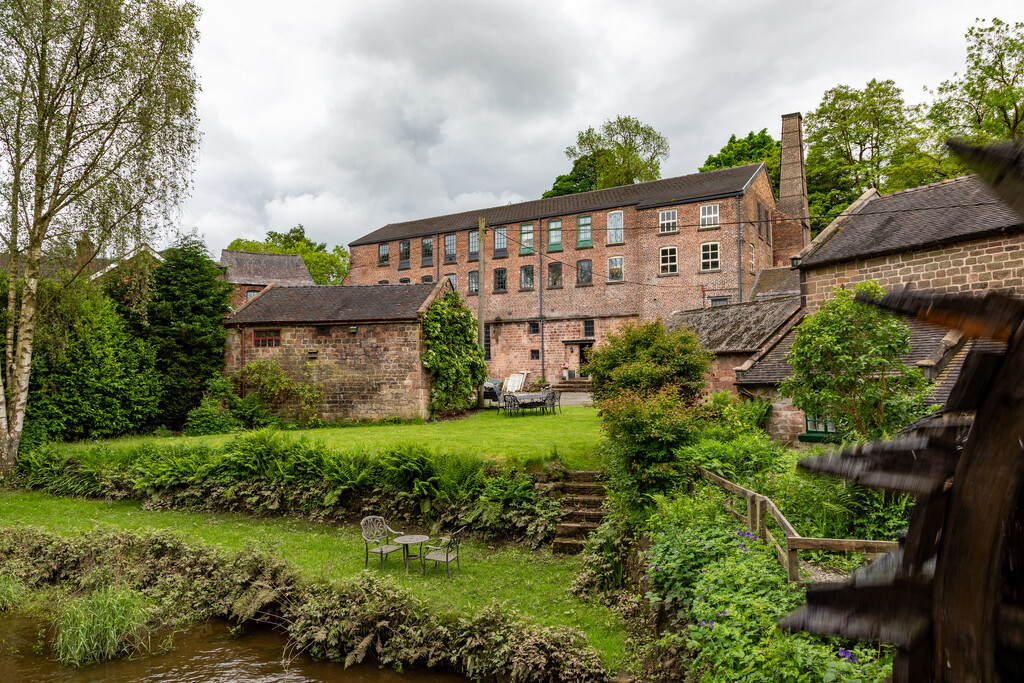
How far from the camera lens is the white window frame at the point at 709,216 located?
32062mm

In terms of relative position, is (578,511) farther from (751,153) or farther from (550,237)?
(751,153)

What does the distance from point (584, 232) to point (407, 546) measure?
28230 millimetres

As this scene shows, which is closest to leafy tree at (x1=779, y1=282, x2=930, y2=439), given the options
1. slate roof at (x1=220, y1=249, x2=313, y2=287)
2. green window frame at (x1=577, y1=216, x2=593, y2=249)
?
green window frame at (x1=577, y1=216, x2=593, y2=249)

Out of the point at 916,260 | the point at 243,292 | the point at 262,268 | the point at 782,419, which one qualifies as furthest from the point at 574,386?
the point at 262,268

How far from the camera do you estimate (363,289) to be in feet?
79.0

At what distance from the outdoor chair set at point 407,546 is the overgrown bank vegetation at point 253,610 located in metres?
1.35

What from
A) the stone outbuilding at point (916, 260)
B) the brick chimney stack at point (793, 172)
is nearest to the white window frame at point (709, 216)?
the brick chimney stack at point (793, 172)

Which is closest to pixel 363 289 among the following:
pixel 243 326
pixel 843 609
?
pixel 243 326

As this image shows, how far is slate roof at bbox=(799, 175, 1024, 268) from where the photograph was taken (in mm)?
12289

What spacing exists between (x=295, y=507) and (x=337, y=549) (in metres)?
2.84

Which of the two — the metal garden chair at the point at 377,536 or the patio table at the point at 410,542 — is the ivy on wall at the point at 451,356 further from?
the patio table at the point at 410,542

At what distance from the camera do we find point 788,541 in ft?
18.6

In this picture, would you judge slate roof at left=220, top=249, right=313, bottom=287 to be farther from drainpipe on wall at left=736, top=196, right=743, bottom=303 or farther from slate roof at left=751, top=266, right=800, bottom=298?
slate roof at left=751, top=266, right=800, bottom=298

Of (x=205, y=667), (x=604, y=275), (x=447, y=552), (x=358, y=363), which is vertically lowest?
(x=205, y=667)
